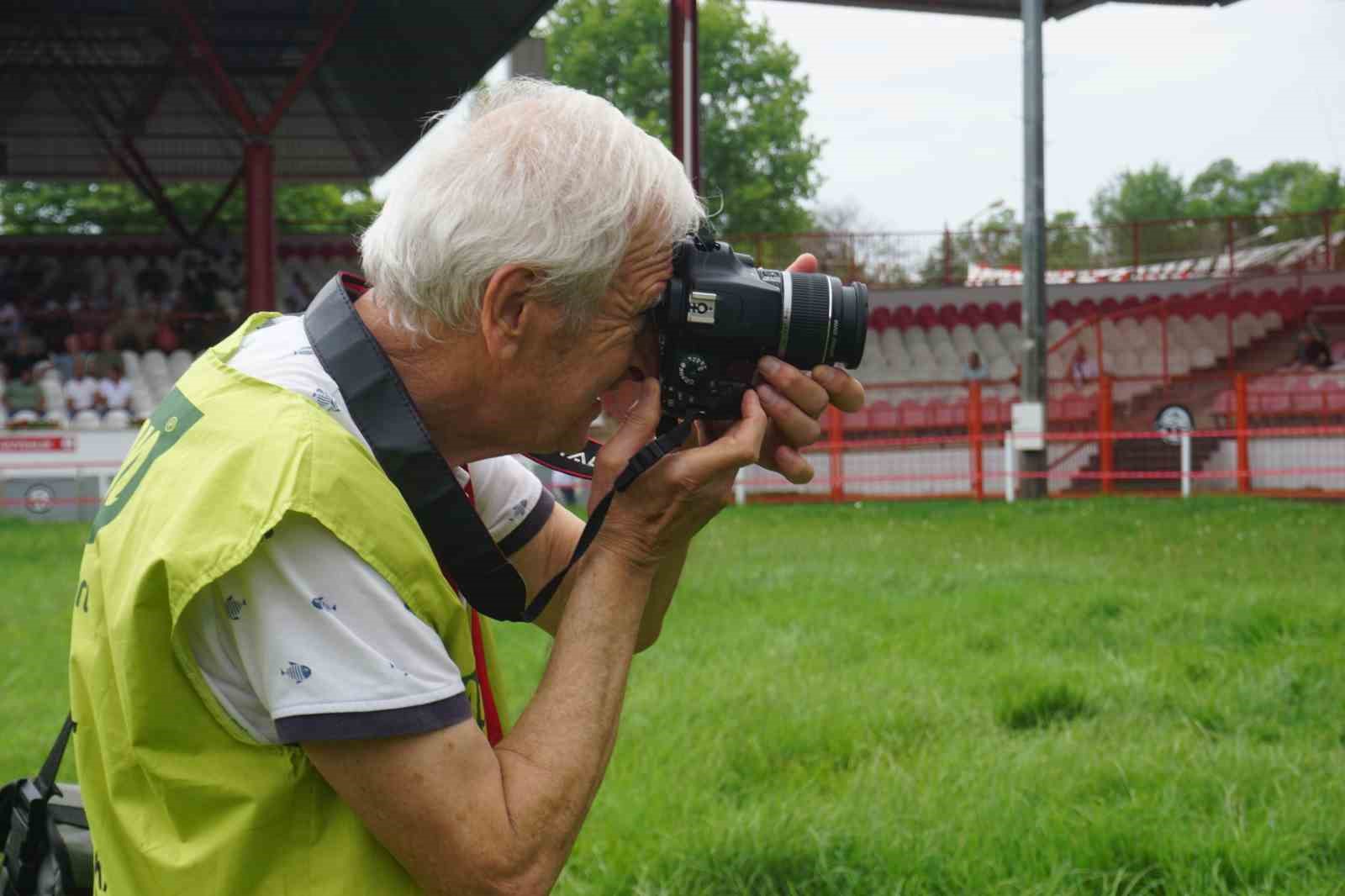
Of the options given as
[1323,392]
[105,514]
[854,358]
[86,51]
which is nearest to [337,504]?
[105,514]

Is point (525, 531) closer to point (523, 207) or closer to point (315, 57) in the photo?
point (523, 207)

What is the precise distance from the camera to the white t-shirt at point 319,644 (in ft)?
4.82

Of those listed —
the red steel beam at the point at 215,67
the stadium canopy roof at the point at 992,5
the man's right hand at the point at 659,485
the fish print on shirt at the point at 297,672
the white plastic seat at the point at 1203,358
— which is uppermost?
the stadium canopy roof at the point at 992,5

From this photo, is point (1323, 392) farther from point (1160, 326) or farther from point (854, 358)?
point (854, 358)

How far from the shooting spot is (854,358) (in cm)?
199

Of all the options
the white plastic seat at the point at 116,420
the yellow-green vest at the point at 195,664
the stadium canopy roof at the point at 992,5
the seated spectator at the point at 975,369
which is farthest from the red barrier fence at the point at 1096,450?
the yellow-green vest at the point at 195,664

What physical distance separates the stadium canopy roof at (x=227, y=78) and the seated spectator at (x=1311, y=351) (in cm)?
1254

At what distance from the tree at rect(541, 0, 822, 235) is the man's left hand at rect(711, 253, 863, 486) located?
49.9 m

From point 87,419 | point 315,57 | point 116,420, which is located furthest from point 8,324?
point 315,57

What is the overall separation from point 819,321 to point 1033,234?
14.8 m

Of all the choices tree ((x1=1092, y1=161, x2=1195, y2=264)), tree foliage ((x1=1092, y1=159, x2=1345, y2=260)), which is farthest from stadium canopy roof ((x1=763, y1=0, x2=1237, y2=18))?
tree ((x1=1092, y1=161, x2=1195, y2=264))

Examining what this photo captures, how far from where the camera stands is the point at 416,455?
1.65 meters

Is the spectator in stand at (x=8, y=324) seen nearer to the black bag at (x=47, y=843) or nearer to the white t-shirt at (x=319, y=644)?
the black bag at (x=47, y=843)

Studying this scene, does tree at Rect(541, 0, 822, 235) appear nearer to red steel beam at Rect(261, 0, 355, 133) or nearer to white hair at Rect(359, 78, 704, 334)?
red steel beam at Rect(261, 0, 355, 133)
